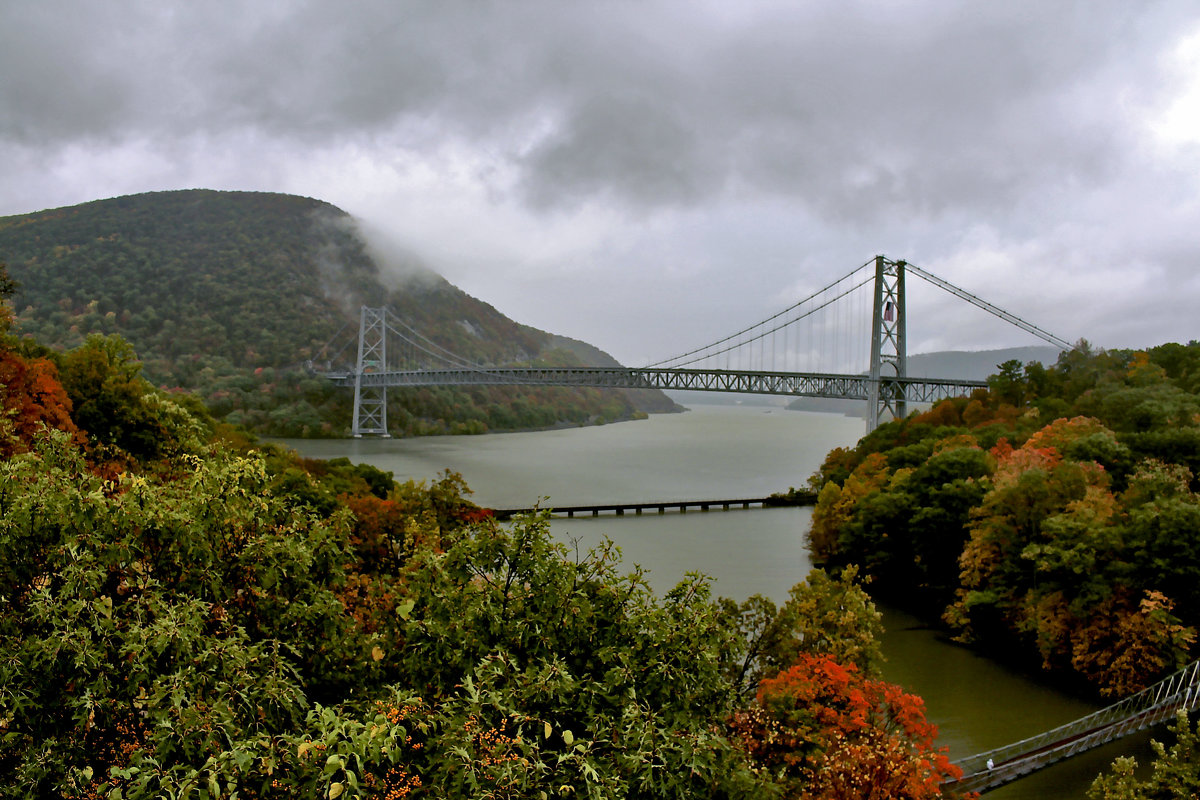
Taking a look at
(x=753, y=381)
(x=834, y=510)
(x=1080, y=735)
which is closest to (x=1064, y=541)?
(x=1080, y=735)

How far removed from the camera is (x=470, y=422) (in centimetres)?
5975

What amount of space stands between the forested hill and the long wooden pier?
Answer: 99.6ft

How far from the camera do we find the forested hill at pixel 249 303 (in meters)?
56.3

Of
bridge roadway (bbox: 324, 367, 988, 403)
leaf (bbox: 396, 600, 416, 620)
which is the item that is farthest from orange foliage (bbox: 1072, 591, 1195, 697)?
bridge roadway (bbox: 324, 367, 988, 403)

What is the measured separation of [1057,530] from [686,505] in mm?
15437

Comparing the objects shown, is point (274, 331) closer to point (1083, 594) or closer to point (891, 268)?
point (891, 268)

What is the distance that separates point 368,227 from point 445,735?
106192 millimetres

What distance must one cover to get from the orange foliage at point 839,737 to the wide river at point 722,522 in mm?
1629

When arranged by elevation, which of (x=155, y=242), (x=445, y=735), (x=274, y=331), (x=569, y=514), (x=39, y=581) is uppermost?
(x=155, y=242)

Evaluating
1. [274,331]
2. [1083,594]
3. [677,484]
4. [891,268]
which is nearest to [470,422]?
[274,331]

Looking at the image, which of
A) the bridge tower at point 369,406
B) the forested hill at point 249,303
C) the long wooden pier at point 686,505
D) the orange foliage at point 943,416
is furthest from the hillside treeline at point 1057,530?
the forested hill at point 249,303

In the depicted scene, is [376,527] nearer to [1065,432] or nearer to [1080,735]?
[1080,735]

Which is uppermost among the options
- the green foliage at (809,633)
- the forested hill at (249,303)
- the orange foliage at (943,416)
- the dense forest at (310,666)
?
the forested hill at (249,303)

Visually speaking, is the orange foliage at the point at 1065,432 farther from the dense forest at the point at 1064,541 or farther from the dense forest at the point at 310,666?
the dense forest at the point at 310,666
